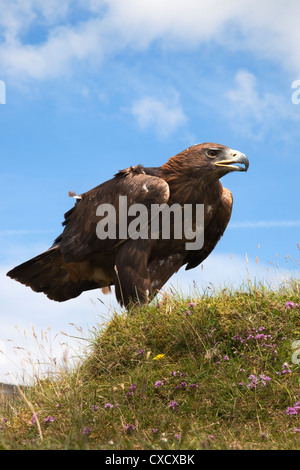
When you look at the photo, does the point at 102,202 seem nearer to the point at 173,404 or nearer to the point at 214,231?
the point at 214,231

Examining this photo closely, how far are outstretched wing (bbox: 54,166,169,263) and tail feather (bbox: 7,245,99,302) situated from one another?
330 mm

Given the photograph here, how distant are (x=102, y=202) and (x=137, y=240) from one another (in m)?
1.02

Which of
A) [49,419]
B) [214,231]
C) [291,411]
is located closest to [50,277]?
[214,231]

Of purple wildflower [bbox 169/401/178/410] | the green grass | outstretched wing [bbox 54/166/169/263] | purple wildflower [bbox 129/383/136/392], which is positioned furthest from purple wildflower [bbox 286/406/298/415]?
outstretched wing [bbox 54/166/169/263]

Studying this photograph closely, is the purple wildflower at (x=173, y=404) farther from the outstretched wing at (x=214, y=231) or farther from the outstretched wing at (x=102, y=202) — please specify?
the outstretched wing at (x=214, y=231)

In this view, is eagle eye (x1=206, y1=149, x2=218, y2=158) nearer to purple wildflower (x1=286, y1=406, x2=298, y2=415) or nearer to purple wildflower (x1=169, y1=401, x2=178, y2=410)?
purple wildflower (x1=169, y1=401, x2=178, y2=410)

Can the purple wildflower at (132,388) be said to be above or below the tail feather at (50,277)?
below

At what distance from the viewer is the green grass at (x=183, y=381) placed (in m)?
5.40

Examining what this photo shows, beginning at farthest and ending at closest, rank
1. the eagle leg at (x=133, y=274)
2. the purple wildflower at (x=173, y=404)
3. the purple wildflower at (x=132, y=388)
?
the eagle leg at (x=133, y=274) < the purple wildflower at (x=132, y=388) < the purple wildflower at (x=173, y=404)

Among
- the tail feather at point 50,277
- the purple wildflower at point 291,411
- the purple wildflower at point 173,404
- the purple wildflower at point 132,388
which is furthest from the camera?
the tail feather at point 50,277

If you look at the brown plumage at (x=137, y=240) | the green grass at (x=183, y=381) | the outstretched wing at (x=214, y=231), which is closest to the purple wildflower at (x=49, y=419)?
the green grass at (x=183, y=381)

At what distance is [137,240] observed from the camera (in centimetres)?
760

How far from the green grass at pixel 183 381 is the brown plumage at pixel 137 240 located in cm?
72

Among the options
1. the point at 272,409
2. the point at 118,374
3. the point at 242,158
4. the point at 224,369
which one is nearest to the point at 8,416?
the point at 118,374
